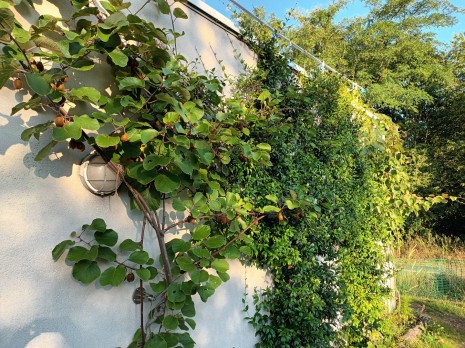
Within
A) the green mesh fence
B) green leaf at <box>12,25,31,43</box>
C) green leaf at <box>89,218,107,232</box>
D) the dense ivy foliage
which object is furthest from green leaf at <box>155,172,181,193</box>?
the green mesh fence

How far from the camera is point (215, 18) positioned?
2391mm

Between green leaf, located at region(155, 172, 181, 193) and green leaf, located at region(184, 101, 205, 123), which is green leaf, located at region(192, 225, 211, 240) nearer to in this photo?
green leaf, located at region(155, 172, 181, 193)

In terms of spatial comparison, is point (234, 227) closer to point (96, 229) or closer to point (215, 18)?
point (96, 229)

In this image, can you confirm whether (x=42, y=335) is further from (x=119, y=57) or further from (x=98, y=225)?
(x=119, y=57)

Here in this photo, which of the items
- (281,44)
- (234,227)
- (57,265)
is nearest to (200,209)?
(234,227)

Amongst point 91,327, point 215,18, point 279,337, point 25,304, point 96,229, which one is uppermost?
point 215,18

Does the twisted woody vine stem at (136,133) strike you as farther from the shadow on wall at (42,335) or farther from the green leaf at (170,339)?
the shadow on wall at (42,335)

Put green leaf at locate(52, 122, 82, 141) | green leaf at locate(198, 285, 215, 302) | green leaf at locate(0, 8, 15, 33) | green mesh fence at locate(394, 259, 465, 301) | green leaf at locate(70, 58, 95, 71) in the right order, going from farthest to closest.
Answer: green mesh fence at locate(394, 259, 465, 301) → green leaf at locate(198, 285, 215, 302) → green leaf at locate(70, 58, 95, 71) → green leaf at locate(52, 122, 82, 141) → green leaf at locate(0, 8, 15, 33)

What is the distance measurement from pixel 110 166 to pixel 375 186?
3223mm

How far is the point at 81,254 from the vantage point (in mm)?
1347

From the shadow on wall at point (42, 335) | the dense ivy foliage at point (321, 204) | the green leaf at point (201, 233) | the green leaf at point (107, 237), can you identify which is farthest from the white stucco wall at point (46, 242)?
the dense ivy foliage at point (321, 204)

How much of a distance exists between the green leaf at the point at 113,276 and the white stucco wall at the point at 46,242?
0.41 feet

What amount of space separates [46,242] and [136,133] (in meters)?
0.58

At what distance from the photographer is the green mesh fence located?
5.77m
